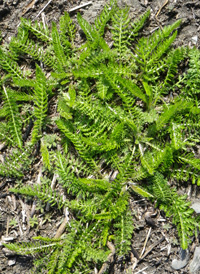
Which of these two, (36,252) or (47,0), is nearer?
(36,252)

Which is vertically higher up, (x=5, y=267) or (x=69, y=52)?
(x=69, y=52)

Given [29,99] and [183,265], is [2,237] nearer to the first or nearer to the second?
[29,99]

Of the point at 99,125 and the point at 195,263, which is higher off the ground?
the point at 99,125

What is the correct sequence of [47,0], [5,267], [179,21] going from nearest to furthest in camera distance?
1. [179,21]
2. [5,267]
3. [47,0]

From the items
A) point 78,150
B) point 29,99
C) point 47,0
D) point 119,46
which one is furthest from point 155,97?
point 47,0

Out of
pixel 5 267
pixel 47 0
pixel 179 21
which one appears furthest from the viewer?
pixel 47 0

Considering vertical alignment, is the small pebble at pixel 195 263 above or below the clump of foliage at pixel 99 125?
below

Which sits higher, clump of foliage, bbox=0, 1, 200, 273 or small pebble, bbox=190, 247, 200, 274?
clump of foliage, bbox=0, 1, 200, 273

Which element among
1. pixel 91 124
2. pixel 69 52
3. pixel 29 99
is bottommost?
pixel 91 124
